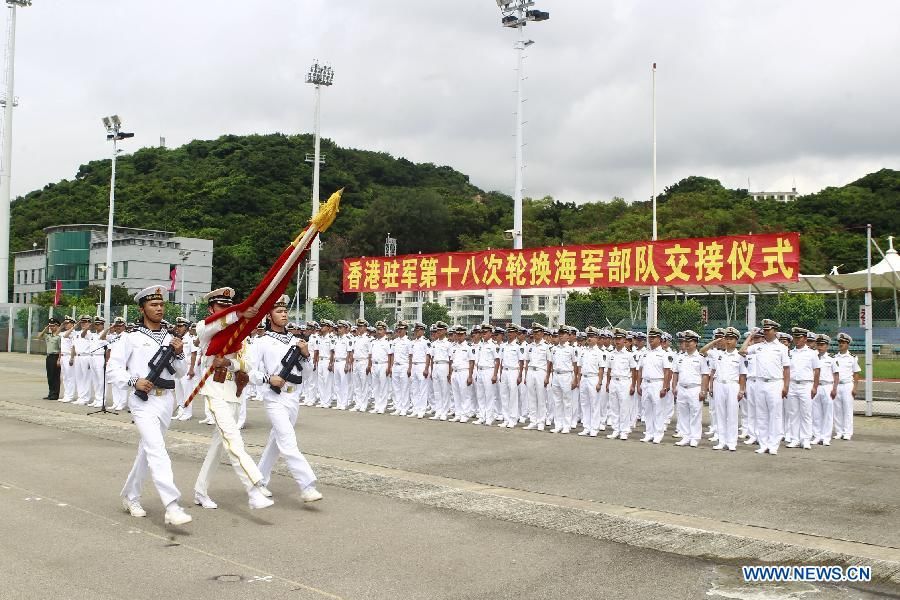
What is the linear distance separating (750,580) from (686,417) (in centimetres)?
765

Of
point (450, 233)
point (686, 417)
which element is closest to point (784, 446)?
point (686, 417)

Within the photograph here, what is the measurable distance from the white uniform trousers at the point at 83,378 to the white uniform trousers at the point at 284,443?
13.0 m

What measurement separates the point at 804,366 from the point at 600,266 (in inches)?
219

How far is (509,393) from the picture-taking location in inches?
627

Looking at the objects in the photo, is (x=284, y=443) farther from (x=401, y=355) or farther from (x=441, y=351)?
(x=401, y=355)

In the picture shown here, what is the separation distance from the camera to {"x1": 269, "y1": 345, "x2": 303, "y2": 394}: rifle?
26.7 feet

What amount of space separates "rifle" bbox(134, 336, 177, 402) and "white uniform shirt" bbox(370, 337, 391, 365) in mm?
11187

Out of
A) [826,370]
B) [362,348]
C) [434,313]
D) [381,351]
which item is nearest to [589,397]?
[826,370]

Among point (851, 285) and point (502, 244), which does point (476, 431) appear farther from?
point (502, 244)

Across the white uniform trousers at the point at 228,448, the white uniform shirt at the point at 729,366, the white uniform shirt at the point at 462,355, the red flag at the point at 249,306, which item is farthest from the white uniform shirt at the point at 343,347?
the red flag at the point at 249,306

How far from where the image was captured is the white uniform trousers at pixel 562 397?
1490 cm

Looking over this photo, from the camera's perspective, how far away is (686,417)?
13.3 meters

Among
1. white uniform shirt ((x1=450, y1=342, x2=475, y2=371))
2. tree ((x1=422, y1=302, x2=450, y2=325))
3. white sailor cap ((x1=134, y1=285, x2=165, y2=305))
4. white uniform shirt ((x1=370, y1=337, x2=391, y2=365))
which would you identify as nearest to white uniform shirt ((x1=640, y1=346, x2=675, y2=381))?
white uniform shirt ((x1=450, y1=342, x2=475, y2=371))

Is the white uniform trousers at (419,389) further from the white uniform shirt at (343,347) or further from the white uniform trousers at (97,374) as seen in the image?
the white uniform trousers at (97,374)
